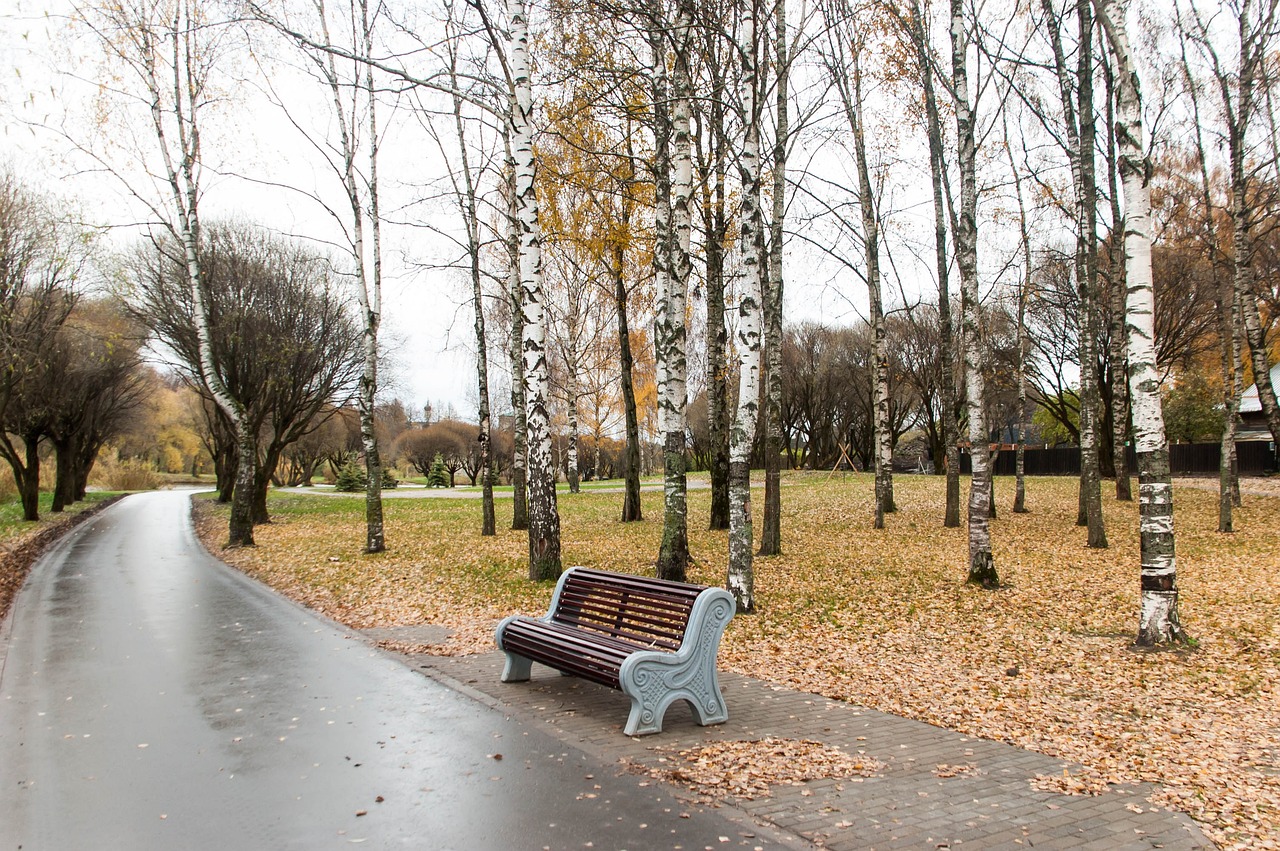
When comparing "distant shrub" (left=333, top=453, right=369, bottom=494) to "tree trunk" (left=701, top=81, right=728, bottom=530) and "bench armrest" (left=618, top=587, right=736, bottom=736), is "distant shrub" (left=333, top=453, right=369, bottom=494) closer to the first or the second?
"tree trunk" (left=701, top=81, right=728, bottom=530)

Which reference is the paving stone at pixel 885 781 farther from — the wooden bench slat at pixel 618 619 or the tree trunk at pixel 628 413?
the tree trunk at pixel 628 413

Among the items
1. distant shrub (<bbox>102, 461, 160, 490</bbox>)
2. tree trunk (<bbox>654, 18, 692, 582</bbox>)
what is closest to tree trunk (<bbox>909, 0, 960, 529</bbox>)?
tree trunk (<bbox>654, 18, 692, 582</bbox>)

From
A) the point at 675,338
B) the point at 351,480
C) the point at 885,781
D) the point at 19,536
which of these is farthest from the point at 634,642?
the point at 351,480

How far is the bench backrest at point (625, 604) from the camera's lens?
579 centimetres

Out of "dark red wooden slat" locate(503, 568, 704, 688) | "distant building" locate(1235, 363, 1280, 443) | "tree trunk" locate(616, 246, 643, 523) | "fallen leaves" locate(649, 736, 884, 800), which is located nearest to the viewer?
"fallen leaves" locate(649, 736, 884, 800)

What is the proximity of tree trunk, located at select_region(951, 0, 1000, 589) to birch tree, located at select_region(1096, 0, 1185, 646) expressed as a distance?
2975 millimetres

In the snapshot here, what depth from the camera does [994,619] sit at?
8703 millimetres

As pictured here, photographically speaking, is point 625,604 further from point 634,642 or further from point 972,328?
point 972,328

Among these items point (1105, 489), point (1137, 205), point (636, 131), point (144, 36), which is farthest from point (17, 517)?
point (1105, 489)

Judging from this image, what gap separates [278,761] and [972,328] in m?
9.47

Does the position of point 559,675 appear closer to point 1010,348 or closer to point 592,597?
point 592,597

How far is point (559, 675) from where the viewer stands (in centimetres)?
682

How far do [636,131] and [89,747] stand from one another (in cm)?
1324

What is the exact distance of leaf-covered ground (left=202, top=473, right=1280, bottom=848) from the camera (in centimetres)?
501
